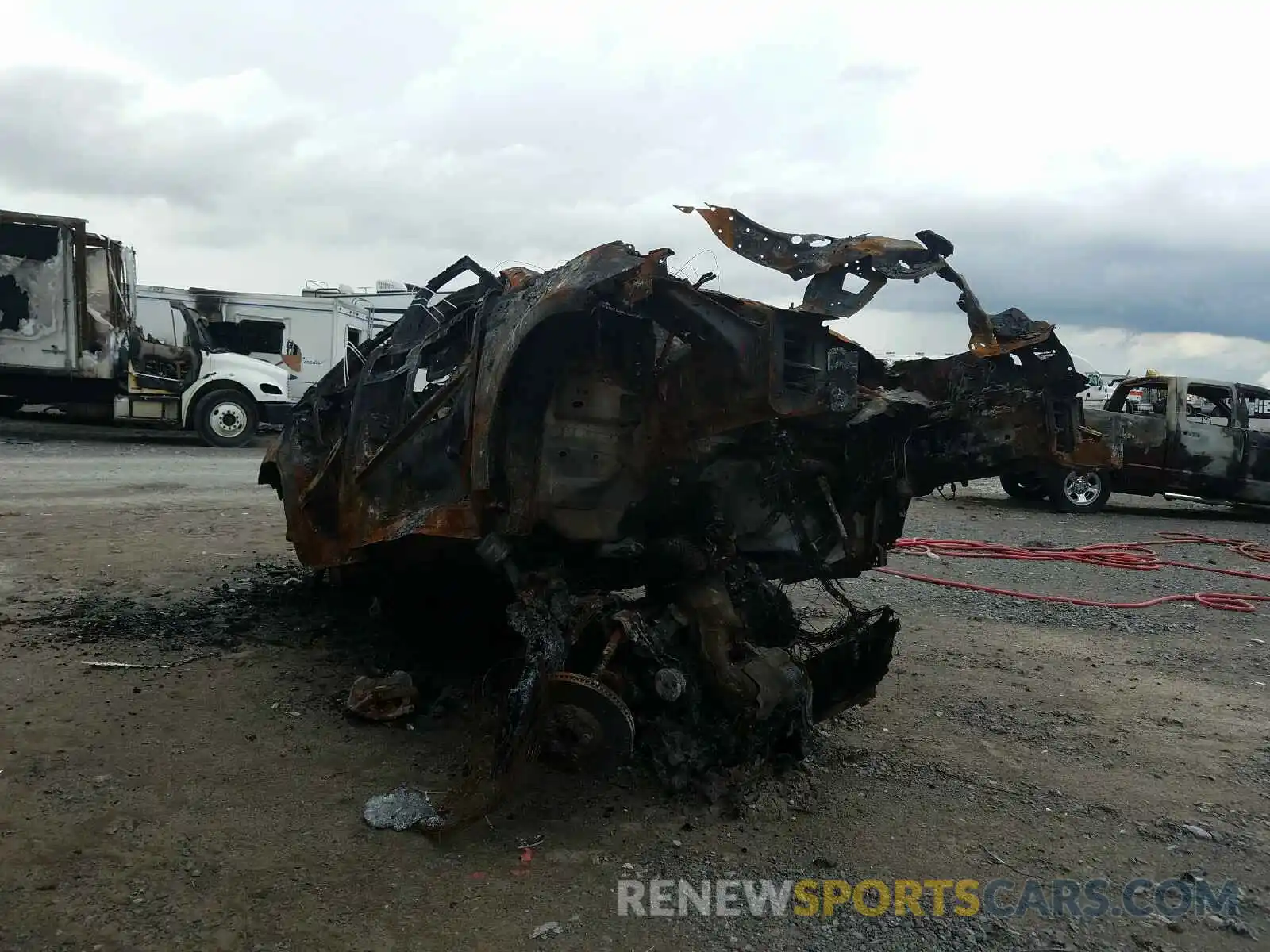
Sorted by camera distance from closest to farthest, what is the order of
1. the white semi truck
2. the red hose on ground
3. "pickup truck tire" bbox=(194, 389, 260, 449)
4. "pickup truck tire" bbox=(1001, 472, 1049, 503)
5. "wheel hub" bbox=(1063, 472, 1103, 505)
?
1. the red hose on ground
2. "wheel hub" bbox=(1063, 472, 1103, 505)
3. "pickup truck tire" bbox=(1001, 472, 1049, 503)
4. the white semi truck
5. "pickup truck tire" bbox=(194, 389, 260, 449)

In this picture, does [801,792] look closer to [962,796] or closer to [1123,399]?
[962,796]

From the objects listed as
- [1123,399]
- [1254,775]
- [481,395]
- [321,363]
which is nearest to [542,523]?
[481,395]

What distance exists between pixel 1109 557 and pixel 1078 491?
3.60 meters

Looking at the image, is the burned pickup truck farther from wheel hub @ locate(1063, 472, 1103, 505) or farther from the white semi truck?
the white semi truck

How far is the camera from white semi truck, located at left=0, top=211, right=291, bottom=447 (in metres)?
12.9

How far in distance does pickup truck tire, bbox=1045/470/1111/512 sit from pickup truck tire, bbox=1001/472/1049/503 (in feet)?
0.44

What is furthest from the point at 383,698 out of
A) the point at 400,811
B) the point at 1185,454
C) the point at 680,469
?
Result: the point at 1185,454

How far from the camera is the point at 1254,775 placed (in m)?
3.91

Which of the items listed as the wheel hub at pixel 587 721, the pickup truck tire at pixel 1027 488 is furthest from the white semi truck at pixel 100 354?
the wheel hub at pixel 587 721

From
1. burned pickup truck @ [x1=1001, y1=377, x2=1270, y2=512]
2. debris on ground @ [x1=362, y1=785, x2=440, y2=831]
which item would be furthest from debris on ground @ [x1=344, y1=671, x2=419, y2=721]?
burned pickup truck @ [x1=1001, y1=377, x2=1270, y2=512]

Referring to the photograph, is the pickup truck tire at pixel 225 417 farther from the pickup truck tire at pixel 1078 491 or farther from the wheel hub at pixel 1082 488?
the wheel hub at pixel 1082 488

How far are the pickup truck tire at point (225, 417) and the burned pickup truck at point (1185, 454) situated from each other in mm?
10918

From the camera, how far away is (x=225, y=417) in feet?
47.0

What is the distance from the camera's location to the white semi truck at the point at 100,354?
1287 centimetres
